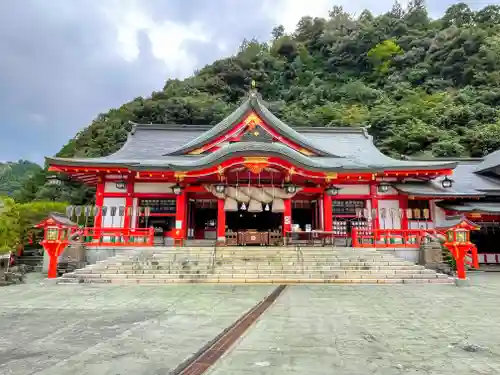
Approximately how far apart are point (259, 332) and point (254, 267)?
7.20 metres

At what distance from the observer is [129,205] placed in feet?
56.2

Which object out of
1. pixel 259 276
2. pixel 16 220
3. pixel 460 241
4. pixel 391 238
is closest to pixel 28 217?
pixel 16 220

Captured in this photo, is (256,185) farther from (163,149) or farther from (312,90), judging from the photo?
(312,90)

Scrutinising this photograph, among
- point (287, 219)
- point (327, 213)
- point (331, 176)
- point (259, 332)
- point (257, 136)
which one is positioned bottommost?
point (259, 332)

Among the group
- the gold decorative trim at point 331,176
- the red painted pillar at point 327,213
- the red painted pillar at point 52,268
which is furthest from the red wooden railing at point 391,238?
the red painted pillar at point 52,268

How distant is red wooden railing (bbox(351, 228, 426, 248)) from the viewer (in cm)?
1468

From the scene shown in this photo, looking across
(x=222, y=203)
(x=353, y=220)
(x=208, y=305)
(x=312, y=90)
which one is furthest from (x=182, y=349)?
(x=312, y=90)

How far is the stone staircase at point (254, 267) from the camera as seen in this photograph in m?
11.7

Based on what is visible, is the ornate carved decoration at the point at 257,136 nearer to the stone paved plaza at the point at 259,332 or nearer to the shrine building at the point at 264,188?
the shrine building at the point at 264,188

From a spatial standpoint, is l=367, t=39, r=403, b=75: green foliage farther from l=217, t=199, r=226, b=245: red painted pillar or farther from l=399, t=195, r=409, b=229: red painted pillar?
l=217, t=199, r=226, b=245: red painted pillar

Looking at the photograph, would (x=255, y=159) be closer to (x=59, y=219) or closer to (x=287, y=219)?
(x=287, y=219)

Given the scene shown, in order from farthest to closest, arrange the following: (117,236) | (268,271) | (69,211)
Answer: (117,236), (69,211), (268,271)

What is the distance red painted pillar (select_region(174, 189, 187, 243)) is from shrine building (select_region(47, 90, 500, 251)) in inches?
1.9

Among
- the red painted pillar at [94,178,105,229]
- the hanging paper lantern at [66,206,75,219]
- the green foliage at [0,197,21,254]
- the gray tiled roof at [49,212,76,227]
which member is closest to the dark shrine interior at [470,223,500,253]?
the red painted pillar at [94,178,105,229]
